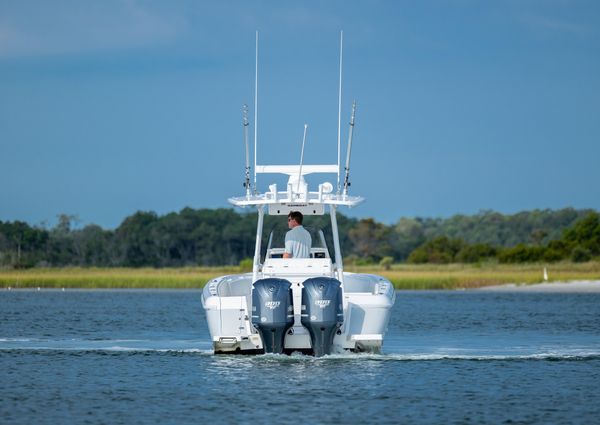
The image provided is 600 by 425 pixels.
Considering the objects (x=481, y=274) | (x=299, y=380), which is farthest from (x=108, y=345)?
(x=481, y=274)

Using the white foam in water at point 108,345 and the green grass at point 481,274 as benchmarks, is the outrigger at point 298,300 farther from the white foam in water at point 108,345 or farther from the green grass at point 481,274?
the green grass at point 481,274

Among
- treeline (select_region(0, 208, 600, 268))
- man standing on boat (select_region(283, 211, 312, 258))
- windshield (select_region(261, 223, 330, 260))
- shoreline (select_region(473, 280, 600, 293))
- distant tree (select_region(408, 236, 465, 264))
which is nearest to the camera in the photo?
man standing on boat (select_region(283, 211, 312, 258))

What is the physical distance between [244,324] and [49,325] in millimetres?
15602

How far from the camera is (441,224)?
147875 mm

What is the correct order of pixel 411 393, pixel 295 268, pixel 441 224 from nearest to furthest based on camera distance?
pixel 411 393 → pixel 295 268 → pixel 441 224

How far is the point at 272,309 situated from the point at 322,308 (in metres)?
0.80

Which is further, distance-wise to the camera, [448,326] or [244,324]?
[448,326]

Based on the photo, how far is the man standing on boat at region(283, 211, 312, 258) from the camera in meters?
21.1

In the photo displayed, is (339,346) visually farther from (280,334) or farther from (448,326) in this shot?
(448,326)

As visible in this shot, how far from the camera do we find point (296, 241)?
21062 mm

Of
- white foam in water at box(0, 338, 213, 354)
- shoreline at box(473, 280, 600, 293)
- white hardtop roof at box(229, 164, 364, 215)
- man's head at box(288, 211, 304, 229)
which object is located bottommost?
white foam in water at box(0, 338, 213, 354)

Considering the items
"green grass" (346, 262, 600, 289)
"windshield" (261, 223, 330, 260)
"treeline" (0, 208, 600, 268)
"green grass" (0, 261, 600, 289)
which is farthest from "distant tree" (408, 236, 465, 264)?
"windshield" (261, 223, 330, 260)

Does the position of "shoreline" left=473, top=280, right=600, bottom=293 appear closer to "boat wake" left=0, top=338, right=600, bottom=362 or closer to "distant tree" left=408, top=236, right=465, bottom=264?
"distant tree" left=408, top=236, right=465, bottom=264

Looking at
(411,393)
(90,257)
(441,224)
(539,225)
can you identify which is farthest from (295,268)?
(441,224)
